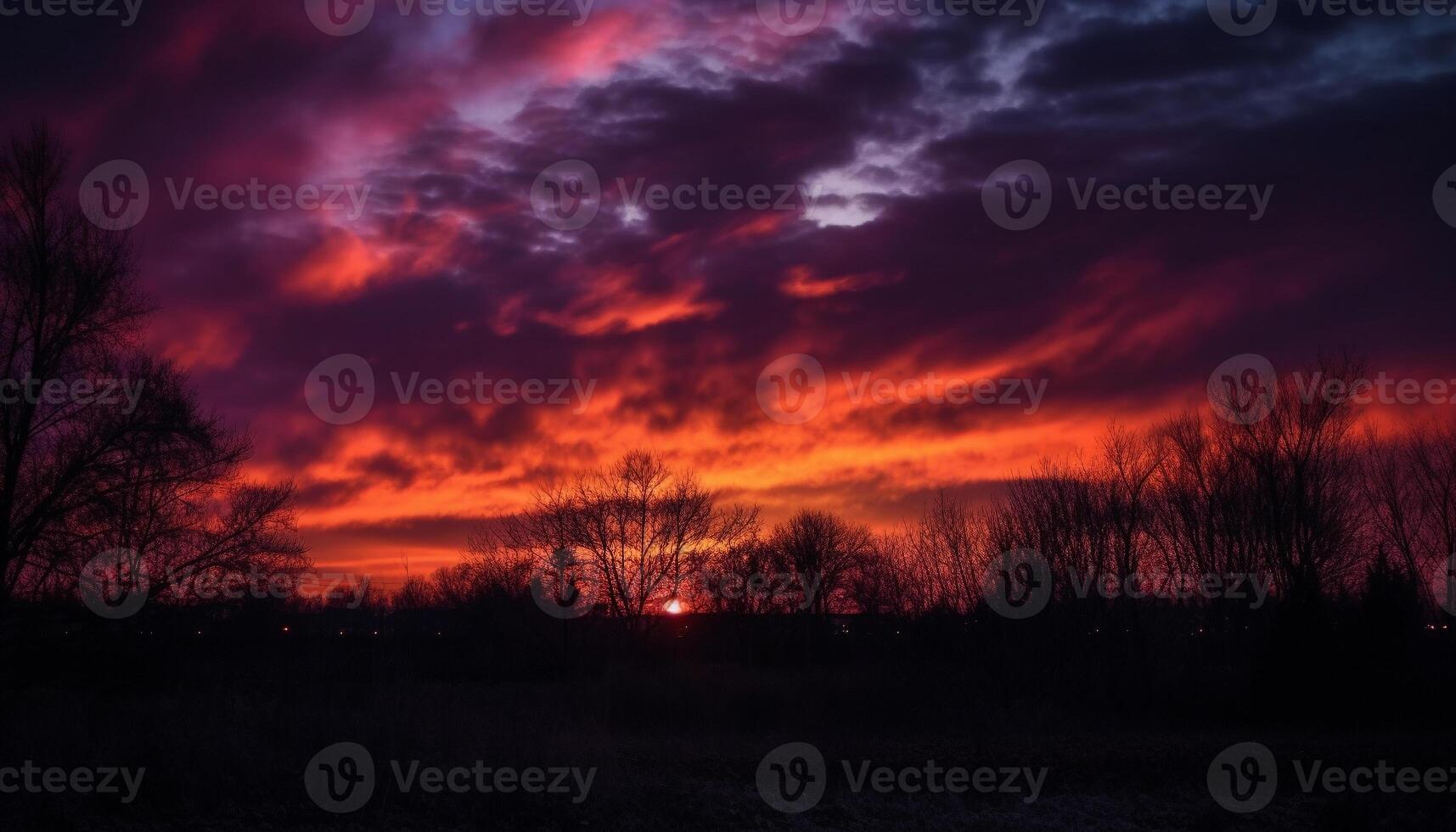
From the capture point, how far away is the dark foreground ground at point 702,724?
1852 cm

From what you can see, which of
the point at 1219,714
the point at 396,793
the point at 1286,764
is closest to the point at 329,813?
the point at 396,793

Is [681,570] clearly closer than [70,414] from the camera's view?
No

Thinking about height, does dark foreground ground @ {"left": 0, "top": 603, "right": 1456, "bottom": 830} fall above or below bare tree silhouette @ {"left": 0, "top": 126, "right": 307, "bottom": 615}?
below

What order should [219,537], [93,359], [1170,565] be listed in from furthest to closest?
[1170,565]
[219,537]
[93,359]

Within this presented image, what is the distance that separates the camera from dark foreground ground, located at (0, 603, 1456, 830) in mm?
18516

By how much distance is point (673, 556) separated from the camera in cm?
5731

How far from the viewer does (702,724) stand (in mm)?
30297

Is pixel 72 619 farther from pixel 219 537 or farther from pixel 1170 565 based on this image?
pixel 1170 565

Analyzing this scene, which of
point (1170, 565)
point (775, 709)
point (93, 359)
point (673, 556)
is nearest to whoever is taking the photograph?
point (93, 359)

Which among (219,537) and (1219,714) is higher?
(219,537)

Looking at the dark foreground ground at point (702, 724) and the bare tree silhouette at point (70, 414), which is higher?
the bare tree silhouette at point (70, 414)

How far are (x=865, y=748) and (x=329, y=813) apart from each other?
12283 mm

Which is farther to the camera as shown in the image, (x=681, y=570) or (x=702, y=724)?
(x=681, y=570)

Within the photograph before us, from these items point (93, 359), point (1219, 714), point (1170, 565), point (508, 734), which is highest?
point (93, 359)
